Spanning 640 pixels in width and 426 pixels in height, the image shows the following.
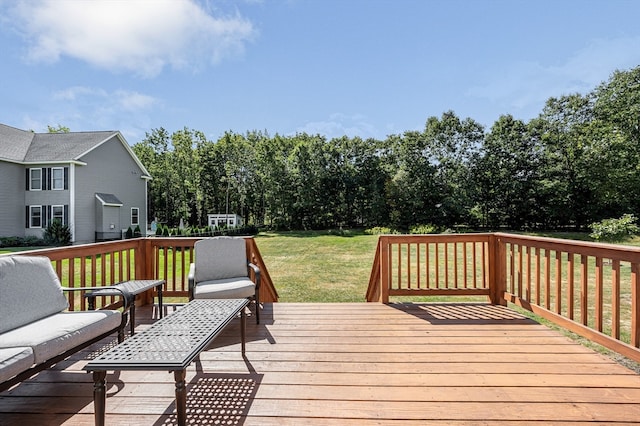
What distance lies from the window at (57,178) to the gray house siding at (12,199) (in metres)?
1.60

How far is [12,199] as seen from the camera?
47.5 ft

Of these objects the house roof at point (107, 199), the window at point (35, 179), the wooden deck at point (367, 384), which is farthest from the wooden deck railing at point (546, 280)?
the window at point (35, 179)

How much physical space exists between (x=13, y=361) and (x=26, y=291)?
805mm

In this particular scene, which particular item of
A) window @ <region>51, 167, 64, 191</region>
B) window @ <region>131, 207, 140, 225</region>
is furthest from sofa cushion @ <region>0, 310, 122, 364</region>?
window @ <region>131, 207, 140, 225</region>

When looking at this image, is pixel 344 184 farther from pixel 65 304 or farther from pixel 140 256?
pixel 65 304

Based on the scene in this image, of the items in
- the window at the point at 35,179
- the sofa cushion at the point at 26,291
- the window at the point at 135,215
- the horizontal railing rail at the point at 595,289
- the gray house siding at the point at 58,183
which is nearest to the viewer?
the sofa cushion at the point at 26,291

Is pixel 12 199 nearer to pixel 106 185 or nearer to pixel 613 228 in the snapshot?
pixel 106 185

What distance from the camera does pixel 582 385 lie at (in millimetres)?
2193

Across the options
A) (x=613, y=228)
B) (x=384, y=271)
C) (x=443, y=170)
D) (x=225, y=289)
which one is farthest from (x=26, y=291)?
→ (x=443, y=170)

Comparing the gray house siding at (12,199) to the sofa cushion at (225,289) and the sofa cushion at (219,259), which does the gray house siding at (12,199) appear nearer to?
the sofa cushion at (219,259)

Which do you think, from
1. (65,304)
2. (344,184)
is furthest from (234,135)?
(65,304)

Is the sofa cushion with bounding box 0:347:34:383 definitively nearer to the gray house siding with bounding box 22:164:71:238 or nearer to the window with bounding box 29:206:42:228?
the gray house siding with bounding box 22:164:71:238

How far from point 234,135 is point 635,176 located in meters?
25.5

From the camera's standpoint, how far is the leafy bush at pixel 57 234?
561 inches
